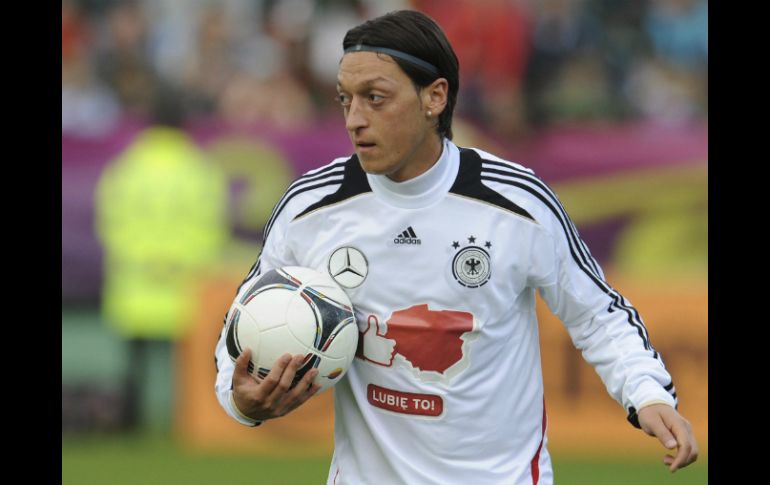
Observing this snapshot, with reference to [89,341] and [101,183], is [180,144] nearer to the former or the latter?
[101,183]

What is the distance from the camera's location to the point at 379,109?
4465mm

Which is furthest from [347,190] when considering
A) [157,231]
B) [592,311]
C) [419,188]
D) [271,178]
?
[157,231]

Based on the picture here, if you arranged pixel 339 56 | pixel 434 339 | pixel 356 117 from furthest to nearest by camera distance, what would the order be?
pixel 339 56 < pixel 434 339 < pixel 356 117

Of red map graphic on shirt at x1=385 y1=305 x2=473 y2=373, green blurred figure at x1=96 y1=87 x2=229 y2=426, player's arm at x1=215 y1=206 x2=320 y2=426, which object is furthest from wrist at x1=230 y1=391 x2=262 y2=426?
green blurred figure at x1=96 y1=87 x2=229 y2=426

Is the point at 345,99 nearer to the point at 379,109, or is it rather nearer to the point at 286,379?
the point at 379,109

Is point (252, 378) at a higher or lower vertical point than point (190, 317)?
lower

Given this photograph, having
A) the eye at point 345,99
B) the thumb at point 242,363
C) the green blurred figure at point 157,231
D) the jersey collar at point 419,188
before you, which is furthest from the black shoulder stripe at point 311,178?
the green blurred figure at point 157,231

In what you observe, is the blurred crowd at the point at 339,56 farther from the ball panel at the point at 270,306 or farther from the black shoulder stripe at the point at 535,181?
the ball panel at the point at 270,306

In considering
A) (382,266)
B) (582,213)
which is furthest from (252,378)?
(582,213)

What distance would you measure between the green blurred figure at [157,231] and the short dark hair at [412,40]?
6435 mm

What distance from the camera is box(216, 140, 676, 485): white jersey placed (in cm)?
457

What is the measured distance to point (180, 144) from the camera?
11.4m

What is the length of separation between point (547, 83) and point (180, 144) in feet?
13.7

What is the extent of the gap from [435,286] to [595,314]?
2.07 feet
